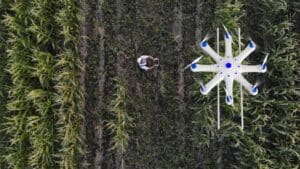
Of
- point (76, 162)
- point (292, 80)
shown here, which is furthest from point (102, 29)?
point (292, 80)

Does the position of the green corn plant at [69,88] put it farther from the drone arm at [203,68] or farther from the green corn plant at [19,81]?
the drone arm at [203,68]

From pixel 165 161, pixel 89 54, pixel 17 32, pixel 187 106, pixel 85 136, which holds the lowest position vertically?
pixel 165 161

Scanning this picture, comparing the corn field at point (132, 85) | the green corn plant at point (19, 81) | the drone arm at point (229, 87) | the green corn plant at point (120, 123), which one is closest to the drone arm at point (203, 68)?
the drone arm at point (229, 87)

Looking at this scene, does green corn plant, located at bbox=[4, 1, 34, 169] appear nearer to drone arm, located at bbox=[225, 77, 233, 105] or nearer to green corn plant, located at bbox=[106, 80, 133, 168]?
green corn plant, located at bbox=[106, 80, 133, 168]

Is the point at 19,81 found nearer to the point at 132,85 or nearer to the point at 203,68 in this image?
the point at 132,85

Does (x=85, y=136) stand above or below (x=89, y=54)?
below

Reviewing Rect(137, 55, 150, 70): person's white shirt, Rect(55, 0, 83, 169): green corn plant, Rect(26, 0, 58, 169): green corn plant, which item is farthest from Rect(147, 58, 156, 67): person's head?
Rect(26, 0, 58, 169): green corn plant

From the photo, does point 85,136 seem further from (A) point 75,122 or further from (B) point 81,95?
(B) point 81,95
